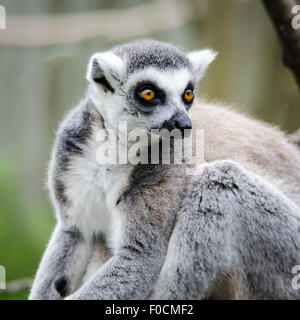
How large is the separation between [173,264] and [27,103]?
678 cm

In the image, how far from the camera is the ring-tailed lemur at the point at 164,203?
3.68 metres

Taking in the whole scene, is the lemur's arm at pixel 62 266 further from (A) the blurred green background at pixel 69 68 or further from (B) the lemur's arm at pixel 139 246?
(A) the blurred green background at pixel 69 68

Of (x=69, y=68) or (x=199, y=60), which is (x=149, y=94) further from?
(x=69, y=68)

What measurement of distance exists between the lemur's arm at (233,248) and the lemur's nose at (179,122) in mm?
501

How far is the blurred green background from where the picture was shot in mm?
8391

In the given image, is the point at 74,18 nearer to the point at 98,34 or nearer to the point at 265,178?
the point at 98,34

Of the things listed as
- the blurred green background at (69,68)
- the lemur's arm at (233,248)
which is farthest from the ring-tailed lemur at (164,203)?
the blurred green background at (69,68)

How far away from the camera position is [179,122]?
3.84m

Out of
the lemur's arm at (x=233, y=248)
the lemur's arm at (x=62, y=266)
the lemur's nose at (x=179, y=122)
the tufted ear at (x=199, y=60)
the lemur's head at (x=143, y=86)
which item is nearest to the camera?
the lemur's arm at (x=233, y=248)

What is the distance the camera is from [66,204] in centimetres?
429

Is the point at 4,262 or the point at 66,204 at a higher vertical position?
the point at 66,204

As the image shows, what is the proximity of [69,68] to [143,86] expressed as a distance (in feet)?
20.0
